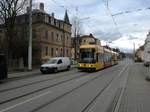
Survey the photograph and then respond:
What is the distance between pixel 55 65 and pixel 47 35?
95.6 feet

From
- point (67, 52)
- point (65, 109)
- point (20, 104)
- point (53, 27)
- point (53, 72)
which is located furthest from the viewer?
point (67, 52)

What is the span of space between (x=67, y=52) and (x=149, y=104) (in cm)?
6297

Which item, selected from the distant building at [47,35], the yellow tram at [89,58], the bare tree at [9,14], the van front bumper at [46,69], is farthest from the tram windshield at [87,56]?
the distant building at [47,35]

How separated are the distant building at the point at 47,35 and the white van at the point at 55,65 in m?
12.0

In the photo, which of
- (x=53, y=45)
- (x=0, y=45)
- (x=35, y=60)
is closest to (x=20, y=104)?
(x=0, y=45)

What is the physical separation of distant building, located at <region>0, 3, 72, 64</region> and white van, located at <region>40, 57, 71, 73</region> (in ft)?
39.5

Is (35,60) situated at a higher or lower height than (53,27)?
lower

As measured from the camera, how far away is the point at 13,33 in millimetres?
38969

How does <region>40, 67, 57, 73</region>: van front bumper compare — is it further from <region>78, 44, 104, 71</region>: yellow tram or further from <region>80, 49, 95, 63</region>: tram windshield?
<region>80, 49, 95, 63</region>: tram windshield

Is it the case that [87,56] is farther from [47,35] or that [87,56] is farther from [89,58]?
[47,35]

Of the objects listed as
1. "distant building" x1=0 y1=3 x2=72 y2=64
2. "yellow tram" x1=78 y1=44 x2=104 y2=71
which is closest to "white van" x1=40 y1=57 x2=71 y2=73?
"yellow tram" x1=78 y1=44 x2=104 y2=71

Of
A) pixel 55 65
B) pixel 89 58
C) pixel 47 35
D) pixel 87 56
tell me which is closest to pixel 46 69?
pixel 55 65

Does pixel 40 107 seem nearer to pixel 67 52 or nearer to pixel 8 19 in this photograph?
pixel 8 19

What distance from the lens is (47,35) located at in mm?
62344
